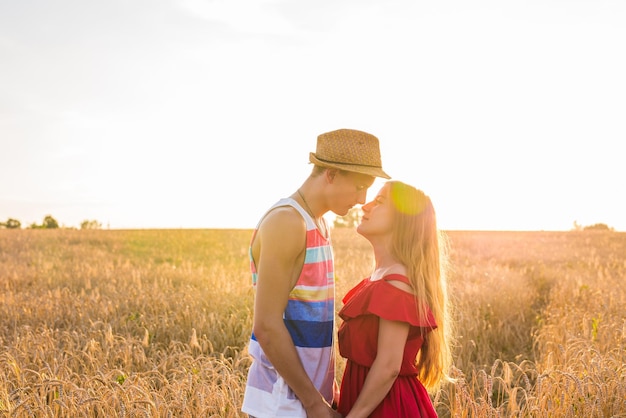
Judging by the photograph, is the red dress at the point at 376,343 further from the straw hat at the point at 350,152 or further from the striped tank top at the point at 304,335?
the straw hat at the point at 350,152

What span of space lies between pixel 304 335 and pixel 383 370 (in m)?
0.40

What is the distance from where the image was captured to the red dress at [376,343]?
8.29ft

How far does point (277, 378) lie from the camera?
8.00 ft

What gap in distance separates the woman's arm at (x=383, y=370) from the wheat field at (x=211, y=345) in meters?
1.28

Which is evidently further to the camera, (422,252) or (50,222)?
(50,222)

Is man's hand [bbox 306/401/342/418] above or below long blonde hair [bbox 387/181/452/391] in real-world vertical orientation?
below

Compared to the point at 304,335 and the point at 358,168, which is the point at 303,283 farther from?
the point at 358,168

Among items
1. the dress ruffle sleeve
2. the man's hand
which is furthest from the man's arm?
the dress ruffle sleeve

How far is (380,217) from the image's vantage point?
2814 mm

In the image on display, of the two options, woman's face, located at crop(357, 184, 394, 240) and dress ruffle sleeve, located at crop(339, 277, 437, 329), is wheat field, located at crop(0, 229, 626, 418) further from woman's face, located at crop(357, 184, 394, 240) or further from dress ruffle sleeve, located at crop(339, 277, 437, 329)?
woman's face, located at crop(357, 184, 394, 240)

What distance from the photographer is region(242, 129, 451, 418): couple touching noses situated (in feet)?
7.61

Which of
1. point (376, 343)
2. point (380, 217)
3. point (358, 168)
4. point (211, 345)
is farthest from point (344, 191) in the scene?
point (211, 345)

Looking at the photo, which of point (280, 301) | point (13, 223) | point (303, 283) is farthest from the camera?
point (13, 223)

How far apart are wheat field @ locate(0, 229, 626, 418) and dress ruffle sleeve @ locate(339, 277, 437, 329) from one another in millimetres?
1248
